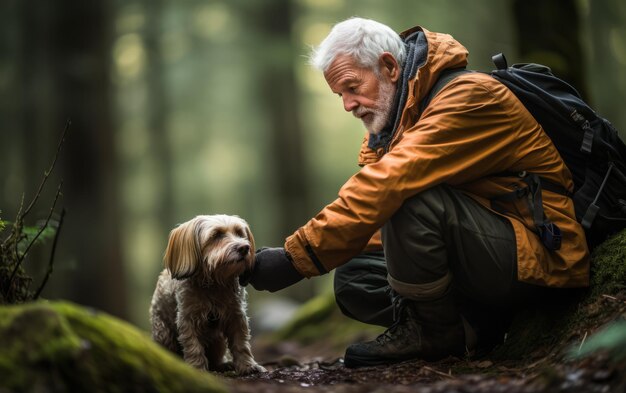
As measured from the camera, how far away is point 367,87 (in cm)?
469

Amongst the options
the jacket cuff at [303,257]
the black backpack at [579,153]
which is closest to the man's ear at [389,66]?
the black backpack at [579,153]

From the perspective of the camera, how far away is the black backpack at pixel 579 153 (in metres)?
4.05

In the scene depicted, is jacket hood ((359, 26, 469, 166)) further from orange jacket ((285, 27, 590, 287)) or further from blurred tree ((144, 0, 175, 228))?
blurred tree ((144, 0, 175, 228))

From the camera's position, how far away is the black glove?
4215mm

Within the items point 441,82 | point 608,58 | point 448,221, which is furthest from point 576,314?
point 608,58

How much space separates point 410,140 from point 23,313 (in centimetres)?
236

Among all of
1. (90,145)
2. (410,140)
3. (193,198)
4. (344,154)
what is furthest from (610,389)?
(193,198)

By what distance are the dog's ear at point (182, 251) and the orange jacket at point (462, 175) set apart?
39.8 inches

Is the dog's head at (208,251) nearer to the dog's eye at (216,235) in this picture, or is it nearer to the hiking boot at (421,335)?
the dog's eye at (216,235)

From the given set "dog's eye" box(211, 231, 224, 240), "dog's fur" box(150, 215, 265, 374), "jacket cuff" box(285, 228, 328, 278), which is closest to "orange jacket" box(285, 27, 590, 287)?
"jacket cuff" box(285, 228, 328, 278)

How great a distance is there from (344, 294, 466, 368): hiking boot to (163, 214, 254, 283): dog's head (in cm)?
111

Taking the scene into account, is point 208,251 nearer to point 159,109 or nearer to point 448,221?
point 448,221

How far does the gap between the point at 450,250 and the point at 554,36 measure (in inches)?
144

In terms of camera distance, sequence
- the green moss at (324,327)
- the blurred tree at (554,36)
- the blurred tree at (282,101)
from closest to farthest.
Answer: the blurred tree at (554,36) < the green moss at (324,327) < the blurred tree at (282,101)
